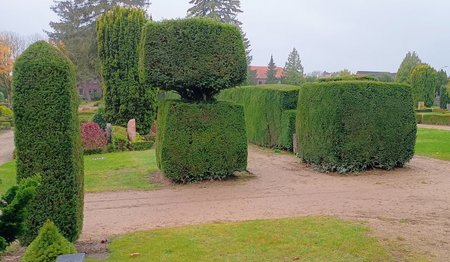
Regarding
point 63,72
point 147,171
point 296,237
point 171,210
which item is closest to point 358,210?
point 296,237

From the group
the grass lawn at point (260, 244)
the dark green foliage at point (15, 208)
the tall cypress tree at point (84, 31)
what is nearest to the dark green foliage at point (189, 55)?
the grass lawn at point (260, 244)

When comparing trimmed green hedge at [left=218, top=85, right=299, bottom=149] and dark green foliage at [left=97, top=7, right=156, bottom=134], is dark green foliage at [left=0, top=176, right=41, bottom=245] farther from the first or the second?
dark green foliage at [left=97, top=7, right=156, bottom=134]

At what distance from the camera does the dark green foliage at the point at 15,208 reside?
13.4ft

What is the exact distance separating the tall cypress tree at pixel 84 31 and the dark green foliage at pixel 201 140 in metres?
28.1

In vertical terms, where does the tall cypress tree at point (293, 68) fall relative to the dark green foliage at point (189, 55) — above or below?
Result: above

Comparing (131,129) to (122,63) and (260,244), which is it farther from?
(260,244)

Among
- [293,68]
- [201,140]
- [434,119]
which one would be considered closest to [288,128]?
[201,140]

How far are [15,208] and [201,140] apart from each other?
7.21m

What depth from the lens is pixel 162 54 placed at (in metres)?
10.8

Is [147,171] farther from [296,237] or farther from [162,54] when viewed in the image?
[296,237]

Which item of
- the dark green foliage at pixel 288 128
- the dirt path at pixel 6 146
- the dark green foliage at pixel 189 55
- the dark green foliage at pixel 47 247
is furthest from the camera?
the dirt path at pixel 6 146

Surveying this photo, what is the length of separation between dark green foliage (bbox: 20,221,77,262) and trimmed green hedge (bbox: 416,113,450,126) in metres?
29.2

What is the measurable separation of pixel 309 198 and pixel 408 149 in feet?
16.0

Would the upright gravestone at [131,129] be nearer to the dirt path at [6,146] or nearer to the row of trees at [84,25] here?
the dirt path at [6,146]
